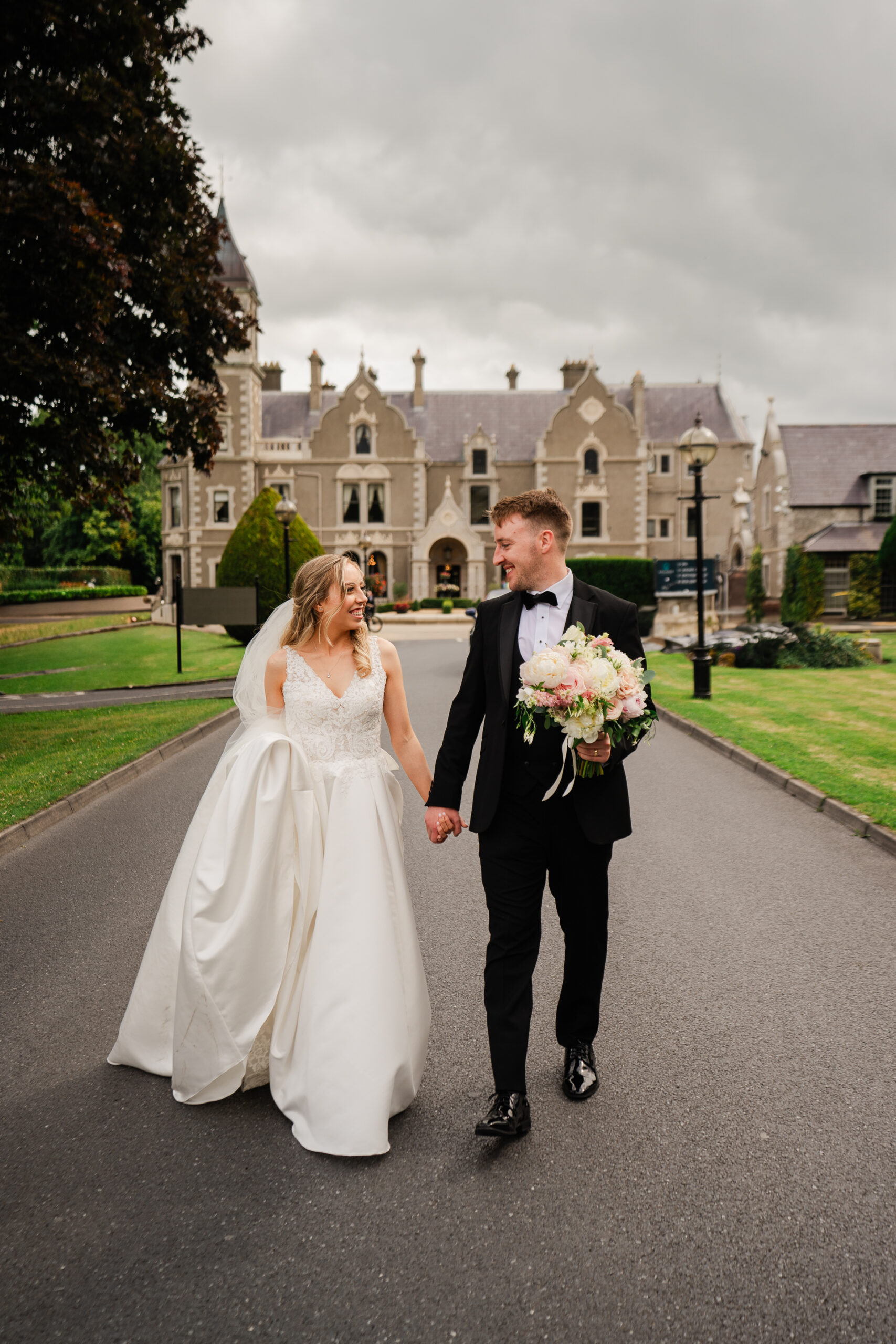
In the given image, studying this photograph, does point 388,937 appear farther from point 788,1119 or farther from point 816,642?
point 816,642

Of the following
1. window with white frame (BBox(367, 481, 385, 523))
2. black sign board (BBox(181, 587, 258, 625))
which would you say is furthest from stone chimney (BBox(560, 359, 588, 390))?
black sign board (BBox(181, 587, 258, 625))

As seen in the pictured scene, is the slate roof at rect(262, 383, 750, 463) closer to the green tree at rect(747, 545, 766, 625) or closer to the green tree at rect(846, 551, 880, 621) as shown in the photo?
the green tree at rect(747, 545, 766, 625)

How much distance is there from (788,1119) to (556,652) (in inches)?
70.8

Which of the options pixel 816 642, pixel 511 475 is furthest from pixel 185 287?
pixel 511 475

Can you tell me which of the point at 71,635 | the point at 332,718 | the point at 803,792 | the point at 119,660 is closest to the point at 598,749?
the point at 332,718

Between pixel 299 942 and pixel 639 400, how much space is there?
5540 cm

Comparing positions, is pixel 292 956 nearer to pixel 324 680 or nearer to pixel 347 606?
pixel 324 680

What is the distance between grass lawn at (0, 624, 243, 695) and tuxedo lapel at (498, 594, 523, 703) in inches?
670

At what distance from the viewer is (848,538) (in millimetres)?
40469

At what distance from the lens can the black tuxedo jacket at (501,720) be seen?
3209mm

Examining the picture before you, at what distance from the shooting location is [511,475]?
5453cm

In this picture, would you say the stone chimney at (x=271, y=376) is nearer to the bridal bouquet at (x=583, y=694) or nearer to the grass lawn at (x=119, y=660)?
the grass lawn at (x=119, y=660)

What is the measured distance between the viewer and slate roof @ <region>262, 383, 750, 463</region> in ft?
181

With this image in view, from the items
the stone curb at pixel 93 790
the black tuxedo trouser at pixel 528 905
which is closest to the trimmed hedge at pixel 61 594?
the stone curb at pixel 93 790
